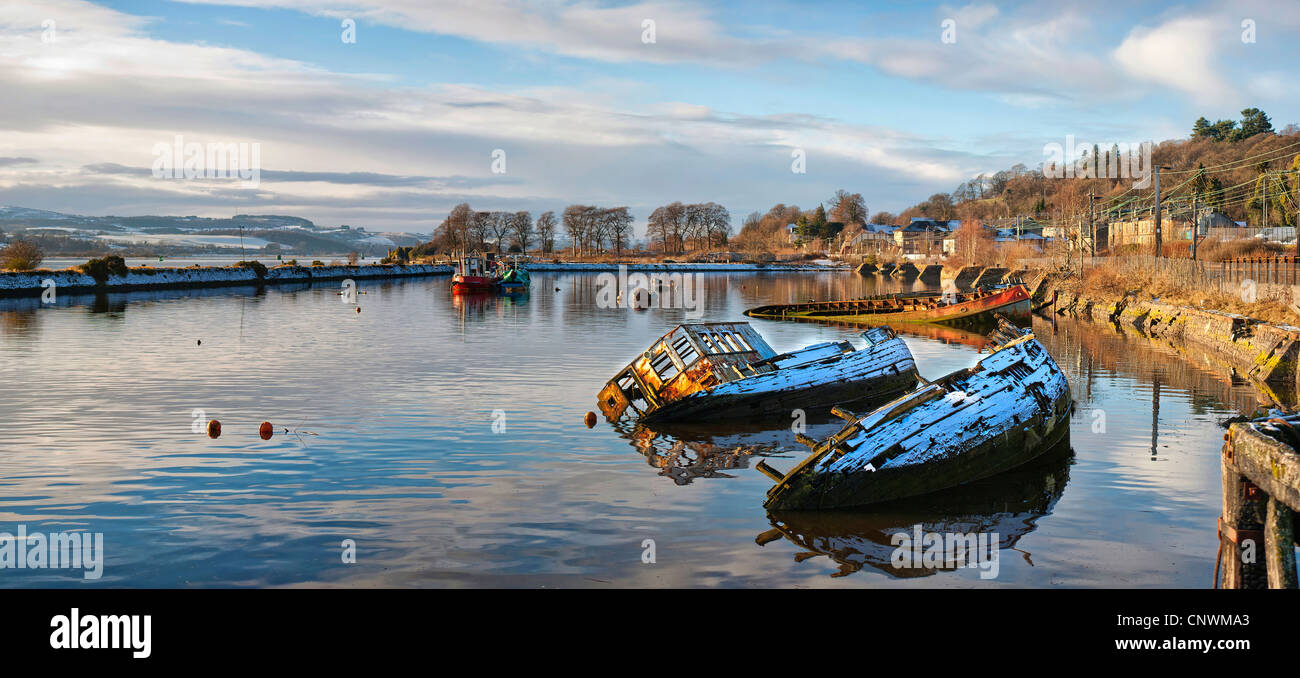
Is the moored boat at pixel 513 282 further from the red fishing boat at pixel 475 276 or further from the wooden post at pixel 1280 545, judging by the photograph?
the wooden post at pixel 1280 545

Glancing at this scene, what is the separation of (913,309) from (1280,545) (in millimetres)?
48765

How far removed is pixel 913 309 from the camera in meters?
55.8

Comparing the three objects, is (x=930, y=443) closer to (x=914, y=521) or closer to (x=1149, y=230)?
(x=914, y=521)

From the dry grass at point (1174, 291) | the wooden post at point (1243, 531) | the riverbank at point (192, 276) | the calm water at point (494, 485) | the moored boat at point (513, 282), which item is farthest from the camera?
the moored boat at point (513, 282)

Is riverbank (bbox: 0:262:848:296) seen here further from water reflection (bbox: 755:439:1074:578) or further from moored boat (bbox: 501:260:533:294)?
water reflection (bbox: 755:439:1074:578)

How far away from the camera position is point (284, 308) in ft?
207

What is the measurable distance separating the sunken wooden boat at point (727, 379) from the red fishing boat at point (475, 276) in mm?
61496

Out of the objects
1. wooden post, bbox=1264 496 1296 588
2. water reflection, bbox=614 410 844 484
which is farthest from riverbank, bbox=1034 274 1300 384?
wooden post, bbox=1264 496 1296 588

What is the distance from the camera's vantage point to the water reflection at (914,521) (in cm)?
1245

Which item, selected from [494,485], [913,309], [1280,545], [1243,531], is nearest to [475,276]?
[913,309]

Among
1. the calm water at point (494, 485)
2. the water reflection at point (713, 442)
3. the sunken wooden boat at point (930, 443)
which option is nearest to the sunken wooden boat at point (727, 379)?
the water reflection at point (713, 442)

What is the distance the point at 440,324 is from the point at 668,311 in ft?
60.4
